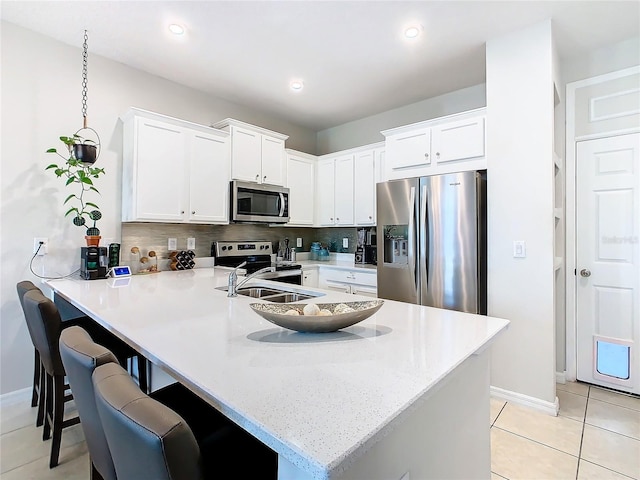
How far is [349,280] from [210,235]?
1595 millimetres

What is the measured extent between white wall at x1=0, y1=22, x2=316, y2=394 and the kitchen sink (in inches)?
59.3

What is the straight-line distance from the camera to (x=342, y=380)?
824 mm

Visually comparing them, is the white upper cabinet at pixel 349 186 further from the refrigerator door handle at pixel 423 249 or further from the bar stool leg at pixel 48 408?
the bar stool leg at pixel 48 408

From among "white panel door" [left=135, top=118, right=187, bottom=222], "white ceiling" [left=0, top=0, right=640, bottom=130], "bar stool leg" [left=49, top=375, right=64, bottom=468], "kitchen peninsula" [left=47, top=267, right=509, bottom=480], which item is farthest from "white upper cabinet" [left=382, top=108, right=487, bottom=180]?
"bar stool leg" [left=49, top=375, right=64, bottom=468]

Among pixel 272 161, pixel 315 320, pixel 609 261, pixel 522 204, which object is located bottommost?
pixel 315 320

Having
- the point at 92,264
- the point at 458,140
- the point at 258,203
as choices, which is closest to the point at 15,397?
the point at 92,264

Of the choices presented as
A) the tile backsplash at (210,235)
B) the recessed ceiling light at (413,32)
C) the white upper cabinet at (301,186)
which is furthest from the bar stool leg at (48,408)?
the recessed ceiling light at (413,32)

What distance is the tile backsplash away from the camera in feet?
9.98

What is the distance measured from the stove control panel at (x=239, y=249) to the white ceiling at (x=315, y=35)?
1650 mm

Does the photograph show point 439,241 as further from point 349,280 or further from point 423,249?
point 349,280

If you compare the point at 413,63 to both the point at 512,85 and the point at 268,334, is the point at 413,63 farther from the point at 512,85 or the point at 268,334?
the point at 268,334

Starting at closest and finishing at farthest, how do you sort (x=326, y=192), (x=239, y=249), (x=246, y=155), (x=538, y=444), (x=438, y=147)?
(x=538, y=444), (x=438, y=147), (x=246, y=155), (x=239, y=249), (x=326, y=192)

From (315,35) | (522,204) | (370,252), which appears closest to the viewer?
(522,204)

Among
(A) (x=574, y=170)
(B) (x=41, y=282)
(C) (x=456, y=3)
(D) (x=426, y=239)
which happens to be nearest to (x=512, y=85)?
(C) (x=456, y=3)
